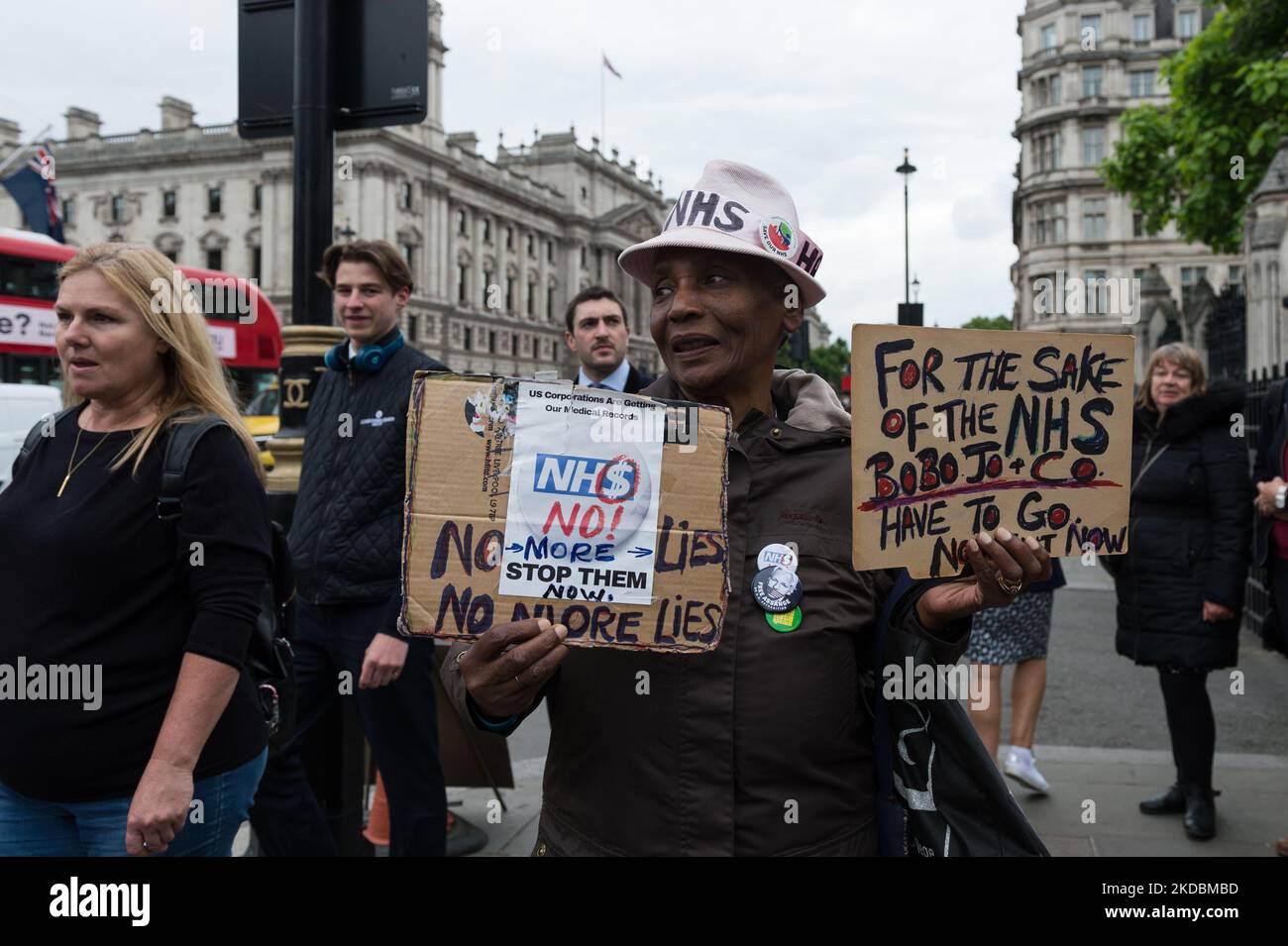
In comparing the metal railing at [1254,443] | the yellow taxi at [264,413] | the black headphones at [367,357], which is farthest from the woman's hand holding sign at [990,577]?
the yellow taxi at [264,413]

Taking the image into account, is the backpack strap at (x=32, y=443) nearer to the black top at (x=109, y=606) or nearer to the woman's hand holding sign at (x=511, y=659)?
the black top at (x=109, y=606)

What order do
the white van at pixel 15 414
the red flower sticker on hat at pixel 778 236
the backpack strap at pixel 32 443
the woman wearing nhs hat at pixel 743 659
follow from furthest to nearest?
the white van at pixel 15 414 < the backpack strap at pixel 32 443 < the red flower sticker on hat at pixel 778 236 < the woman wearing nhs hat at pixel 743 659

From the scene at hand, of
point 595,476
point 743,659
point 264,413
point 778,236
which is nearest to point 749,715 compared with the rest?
point 743,659

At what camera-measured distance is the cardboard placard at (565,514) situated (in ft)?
5.69

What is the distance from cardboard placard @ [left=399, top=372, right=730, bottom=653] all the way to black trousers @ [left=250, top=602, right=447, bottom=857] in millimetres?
2025

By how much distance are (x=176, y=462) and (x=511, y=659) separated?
1049 mm

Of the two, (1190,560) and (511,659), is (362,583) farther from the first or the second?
(1190,560)

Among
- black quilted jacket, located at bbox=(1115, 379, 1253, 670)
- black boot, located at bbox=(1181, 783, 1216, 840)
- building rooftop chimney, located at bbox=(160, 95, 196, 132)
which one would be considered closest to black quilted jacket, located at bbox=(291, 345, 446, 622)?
black quilted jacket, located at bbox=(1115, 379, 1253, 670)

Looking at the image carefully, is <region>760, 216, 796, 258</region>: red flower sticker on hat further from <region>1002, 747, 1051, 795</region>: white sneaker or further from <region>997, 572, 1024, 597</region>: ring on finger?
<region>1002, 747, 1051, 795</region>: white sneaker

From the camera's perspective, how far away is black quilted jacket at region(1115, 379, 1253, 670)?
475 centimetres

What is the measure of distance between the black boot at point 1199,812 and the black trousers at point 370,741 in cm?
317

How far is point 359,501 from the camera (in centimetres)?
367

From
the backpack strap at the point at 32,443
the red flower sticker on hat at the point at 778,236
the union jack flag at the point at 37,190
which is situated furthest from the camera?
the union jack flag at the point at 37,190
